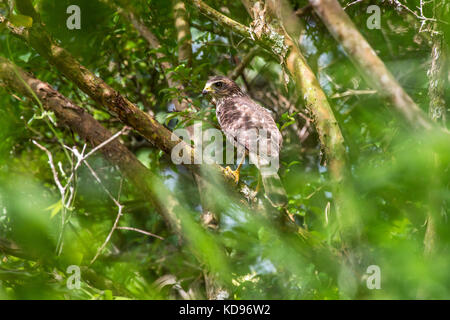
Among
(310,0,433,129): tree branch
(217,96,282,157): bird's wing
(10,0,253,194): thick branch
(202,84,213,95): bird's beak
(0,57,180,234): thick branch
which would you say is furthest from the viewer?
(202,84,213,95): bird's beak

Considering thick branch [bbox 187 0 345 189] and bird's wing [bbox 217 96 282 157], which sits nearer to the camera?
thick branch [bbox 187 0 345 189]

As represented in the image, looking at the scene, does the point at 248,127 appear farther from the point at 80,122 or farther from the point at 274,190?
the point at 80,122

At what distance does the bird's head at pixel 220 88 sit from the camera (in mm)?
4730

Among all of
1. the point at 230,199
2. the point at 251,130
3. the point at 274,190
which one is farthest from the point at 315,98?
the point at 230,199

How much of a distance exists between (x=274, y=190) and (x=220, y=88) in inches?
67.4

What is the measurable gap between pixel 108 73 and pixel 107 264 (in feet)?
7.80

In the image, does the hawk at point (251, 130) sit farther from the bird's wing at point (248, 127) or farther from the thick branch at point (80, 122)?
the thick branch at point (80, 122)

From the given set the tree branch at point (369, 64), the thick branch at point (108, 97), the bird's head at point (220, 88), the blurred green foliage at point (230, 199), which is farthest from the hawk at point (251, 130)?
the tree branch at point (369, 64)

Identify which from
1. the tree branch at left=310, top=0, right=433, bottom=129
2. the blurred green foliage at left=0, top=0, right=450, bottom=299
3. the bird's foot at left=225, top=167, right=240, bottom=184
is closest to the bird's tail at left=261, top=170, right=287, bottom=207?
the blurred green foliage at left=0, top=0, right=450, bottom=299

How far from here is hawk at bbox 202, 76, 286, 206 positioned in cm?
379

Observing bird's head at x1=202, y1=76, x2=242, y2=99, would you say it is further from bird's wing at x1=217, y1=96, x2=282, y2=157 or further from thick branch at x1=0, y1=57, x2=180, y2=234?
thick branch at x1=0, y1=57, x2=180, y2=234

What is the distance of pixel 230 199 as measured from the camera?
3992mm
